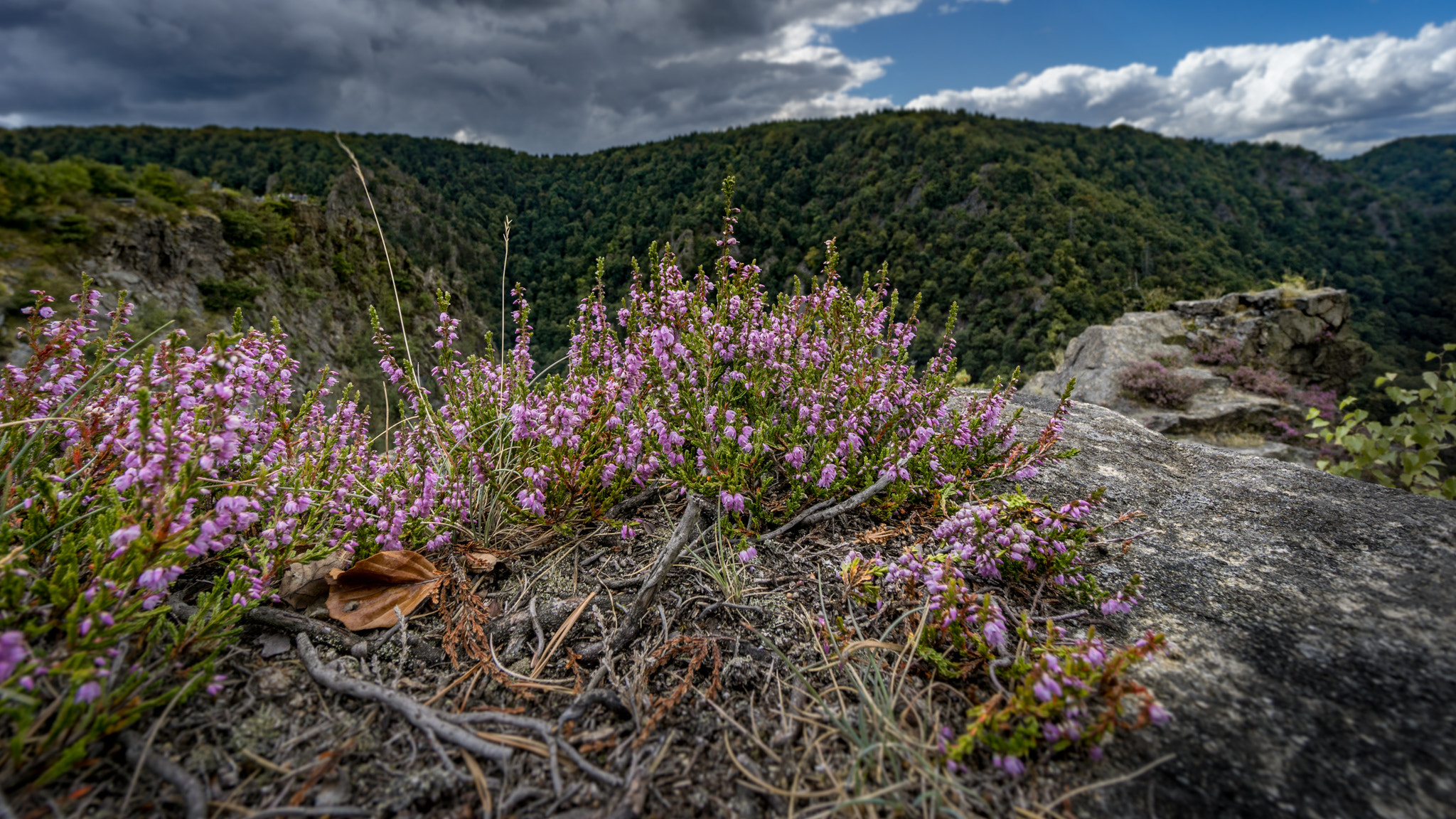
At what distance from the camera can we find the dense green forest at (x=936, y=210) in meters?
48.9

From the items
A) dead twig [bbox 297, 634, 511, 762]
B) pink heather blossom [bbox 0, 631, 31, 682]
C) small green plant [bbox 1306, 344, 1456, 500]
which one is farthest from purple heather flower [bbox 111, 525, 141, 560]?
small green plant [bbox 1306, 344, 1456, 500]

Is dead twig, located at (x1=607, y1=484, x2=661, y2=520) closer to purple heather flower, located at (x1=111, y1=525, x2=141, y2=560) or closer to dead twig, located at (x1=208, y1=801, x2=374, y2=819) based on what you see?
dead twig, located at (x1=208, y1=801, x2=374, y2=819)

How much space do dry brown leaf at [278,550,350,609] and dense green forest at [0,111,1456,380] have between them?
119 feet

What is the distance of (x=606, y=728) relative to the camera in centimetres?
158

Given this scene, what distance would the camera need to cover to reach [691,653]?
73.9 inches

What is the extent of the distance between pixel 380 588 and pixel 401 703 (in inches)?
29.0

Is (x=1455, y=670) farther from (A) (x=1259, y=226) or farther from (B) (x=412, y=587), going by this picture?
(A) (x=1259, y=226)

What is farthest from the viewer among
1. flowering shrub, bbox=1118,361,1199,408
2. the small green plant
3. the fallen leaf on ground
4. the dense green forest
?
the dense green forest

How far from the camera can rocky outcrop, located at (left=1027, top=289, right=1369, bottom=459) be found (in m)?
11.0

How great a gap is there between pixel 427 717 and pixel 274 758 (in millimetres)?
373

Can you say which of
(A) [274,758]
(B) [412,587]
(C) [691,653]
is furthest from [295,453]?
(C) [691,653]

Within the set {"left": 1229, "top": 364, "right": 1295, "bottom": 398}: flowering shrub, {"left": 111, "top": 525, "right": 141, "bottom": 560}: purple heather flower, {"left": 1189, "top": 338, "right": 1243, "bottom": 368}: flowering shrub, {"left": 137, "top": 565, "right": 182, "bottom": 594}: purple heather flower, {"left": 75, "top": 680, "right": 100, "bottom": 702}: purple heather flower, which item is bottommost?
{"left": 1229, "top": 364, "right": 1295, "bottom": 398}: flowering shrub

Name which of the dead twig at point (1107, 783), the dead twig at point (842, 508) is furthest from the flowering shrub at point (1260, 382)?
the dead twig at point (1107, 783)

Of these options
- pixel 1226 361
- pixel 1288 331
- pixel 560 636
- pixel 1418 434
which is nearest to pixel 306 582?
pixel 560 636
